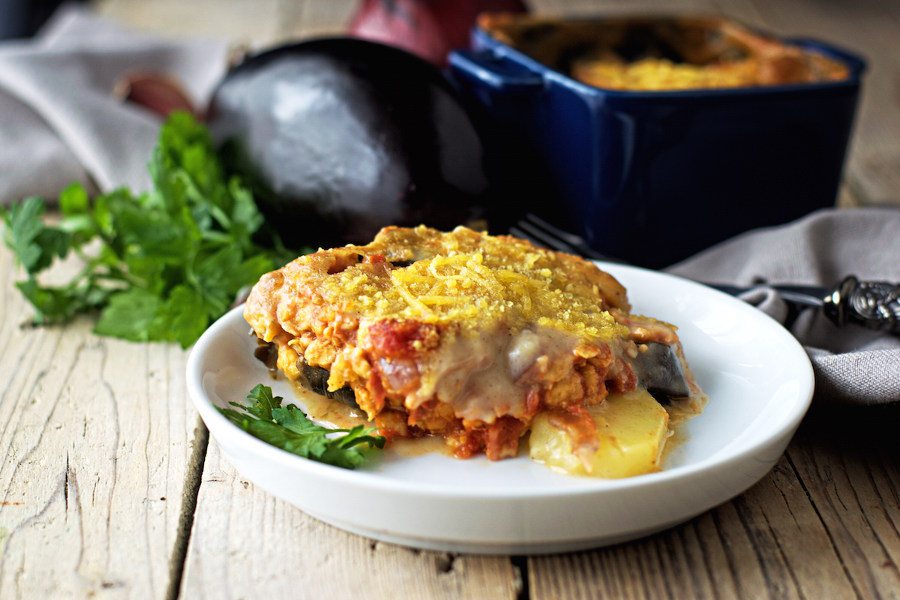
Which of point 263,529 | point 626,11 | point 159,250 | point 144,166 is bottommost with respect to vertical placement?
point 626,11

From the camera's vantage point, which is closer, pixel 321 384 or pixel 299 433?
pixel 299 433

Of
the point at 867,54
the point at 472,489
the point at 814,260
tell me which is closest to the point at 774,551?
the point at 472,489

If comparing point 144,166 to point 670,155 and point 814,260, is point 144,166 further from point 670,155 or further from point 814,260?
point 814,260

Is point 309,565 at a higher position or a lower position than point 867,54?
higher

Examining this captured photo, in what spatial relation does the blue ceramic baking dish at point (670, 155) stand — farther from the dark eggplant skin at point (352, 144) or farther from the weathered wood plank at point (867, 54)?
the weathered wood plank at point (867, 54)

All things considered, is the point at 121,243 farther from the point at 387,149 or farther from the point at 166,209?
the point at 387,149

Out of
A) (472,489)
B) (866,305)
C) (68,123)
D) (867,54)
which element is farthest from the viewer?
(867,54)

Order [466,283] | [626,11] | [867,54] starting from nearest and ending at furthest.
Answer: [466,283], [867,54], [626,11]
